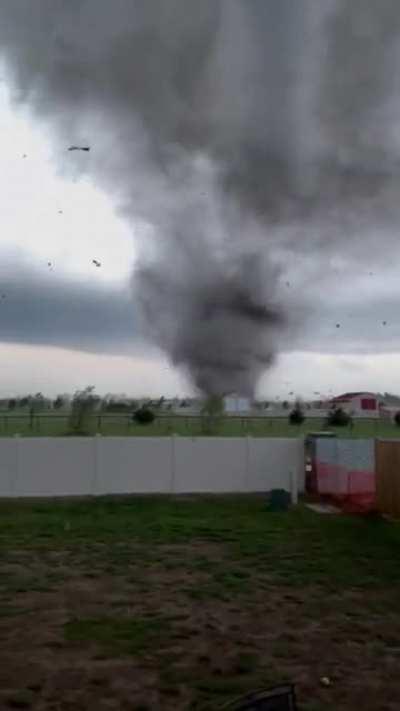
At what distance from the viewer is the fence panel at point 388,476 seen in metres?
15.3

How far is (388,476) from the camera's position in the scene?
619 inches

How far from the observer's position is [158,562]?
1084cm

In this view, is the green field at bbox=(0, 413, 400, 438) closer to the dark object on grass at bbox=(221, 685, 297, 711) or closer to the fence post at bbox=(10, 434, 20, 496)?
the fence post at bbox=(10, 434, 20, 496)

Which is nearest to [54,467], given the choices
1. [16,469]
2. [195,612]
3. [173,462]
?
[16,469]

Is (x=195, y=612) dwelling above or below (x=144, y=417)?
below

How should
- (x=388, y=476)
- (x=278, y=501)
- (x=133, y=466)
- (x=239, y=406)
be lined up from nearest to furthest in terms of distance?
(x=388, y=476) < (x=278, y=501) < (x=133, y=466) < (x=239, y=406)

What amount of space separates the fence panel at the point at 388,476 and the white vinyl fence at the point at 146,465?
2335 millimetres

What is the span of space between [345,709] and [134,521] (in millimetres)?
9409

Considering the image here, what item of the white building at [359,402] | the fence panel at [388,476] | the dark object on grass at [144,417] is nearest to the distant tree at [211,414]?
the dark object on grass at [144,417]

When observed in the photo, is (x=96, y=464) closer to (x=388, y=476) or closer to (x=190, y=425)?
(x=388, y=476)

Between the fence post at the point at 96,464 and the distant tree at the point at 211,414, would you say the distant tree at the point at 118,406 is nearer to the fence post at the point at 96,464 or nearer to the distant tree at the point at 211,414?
the distant tree at the point at 211,414

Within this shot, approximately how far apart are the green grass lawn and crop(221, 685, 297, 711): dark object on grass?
1918 millimetres

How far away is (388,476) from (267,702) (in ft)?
41.0

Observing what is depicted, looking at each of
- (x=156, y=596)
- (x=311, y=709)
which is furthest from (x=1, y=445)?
A: (x=311, y=709)
